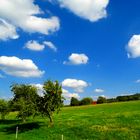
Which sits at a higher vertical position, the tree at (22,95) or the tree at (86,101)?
the tree at (86,101)

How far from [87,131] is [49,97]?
13674mm

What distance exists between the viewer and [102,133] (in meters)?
43.1

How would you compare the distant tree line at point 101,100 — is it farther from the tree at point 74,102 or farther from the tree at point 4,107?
the tree at point 4,107

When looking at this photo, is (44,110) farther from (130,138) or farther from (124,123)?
(130,138)

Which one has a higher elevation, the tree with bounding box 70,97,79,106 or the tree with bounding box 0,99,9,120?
the tree with bounding box 70,97,79,106

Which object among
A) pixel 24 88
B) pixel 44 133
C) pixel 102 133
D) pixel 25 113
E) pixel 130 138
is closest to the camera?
pixel 130 138

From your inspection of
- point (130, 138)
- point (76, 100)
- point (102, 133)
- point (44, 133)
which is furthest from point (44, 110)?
point (76, 100)

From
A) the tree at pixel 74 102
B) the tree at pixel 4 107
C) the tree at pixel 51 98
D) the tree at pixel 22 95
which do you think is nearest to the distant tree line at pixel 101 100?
the tree at pixel 74 102

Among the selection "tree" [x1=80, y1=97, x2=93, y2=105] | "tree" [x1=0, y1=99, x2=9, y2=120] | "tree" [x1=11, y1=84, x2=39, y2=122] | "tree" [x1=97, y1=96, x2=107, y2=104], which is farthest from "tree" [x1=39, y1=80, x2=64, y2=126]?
"tree" [x1=80, y1=97, x2=93, y2=105]

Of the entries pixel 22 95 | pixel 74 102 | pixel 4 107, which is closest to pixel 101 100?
pixel 74 102

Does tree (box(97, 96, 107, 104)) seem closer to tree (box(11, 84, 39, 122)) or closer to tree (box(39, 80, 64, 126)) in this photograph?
tree (box(11, 84, 39, 122))

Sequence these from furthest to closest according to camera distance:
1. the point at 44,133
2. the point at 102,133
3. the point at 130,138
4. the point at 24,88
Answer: the point at 24,88, the point at 44,133, the point at 102,133, the point at 130,138

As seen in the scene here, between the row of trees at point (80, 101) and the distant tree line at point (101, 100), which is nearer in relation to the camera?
the distant tree line at point (101, 100)

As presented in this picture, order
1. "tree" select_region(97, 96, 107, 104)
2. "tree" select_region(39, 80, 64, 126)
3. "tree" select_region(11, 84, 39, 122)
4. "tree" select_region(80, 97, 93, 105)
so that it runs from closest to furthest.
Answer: "tree" select_region(39, 80, 64, 126) < "tree" select_region(11, 84, 39, 122) < "tree" select_region(97, 96, 107, 104) < "tree" select_region(80, 97, 93, 105)
